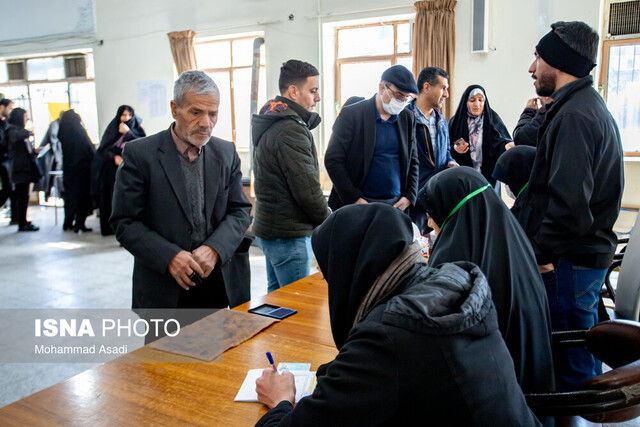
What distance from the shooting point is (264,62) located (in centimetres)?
739

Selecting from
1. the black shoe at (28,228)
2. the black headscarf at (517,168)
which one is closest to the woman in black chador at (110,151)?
the black shoe at (28,228)

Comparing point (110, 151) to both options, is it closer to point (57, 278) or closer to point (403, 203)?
point (57, 278)

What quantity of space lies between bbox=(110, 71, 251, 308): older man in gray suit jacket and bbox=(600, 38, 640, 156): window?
4.94 m

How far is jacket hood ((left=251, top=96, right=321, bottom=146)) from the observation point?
8.21ft

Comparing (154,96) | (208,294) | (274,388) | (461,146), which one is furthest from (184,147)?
(154,96)

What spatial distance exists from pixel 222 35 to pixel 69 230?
12.0 feet

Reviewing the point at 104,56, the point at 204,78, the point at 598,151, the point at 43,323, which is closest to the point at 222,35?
the point at 104,56

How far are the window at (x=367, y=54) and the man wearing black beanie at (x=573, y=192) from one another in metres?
4.55

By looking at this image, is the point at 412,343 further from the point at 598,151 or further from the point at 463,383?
the point at 598,151

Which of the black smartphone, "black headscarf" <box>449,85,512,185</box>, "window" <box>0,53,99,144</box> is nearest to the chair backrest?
the black smartphone

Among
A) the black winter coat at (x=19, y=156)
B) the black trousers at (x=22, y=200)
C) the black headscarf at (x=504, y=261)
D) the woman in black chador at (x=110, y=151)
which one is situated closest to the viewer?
the black headscarf at (x=504, y=261)

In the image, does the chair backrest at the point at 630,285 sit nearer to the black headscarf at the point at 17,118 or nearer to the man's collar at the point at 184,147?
Result: the man's collar at the point at 184,147

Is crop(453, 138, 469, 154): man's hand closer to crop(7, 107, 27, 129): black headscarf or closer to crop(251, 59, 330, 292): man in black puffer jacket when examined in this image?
crop(251, 59, 330, 292): man in black puffer jacket

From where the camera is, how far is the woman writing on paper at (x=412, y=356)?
2.89 feet
